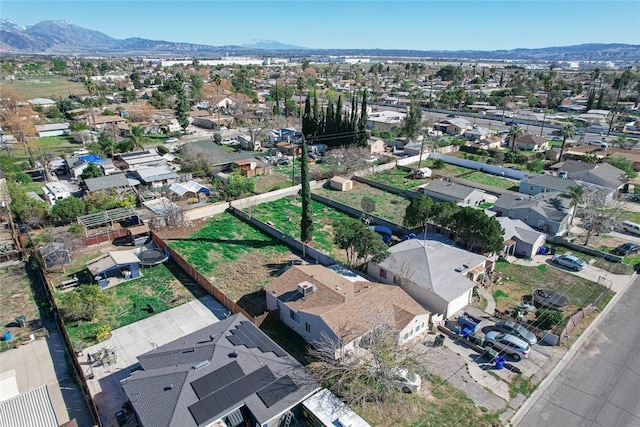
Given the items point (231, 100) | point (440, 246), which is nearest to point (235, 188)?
point (440, 246)

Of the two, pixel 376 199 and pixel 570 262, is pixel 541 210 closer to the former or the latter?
pixel 570 262

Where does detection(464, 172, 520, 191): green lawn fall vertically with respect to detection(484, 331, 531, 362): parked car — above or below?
above

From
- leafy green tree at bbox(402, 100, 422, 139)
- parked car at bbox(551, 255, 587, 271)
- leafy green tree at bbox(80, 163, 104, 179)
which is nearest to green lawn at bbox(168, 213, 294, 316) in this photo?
leafy green tree at bbox(80, 163, 104, 179)

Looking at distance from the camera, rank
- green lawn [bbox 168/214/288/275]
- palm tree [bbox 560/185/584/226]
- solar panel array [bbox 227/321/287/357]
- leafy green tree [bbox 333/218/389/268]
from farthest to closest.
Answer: palm tree [bbox 560/185/584/226] → green lawn [bbox 168/214/288/275] → leafy green tree [bbox 333/218/389/268] → solar panel array [bbox 227/321/287/357]

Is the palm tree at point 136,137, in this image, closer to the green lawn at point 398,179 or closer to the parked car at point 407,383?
the green lawn at point 398,179

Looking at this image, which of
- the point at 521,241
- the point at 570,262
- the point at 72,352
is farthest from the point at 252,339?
the point at 570,262

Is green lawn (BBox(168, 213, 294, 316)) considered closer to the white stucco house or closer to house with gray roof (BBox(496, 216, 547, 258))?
the white stucco house
